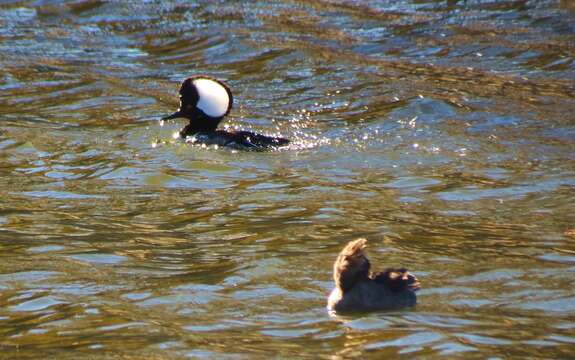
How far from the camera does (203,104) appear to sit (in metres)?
14.2

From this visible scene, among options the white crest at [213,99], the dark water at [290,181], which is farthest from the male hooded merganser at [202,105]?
the dark water at [290,181]

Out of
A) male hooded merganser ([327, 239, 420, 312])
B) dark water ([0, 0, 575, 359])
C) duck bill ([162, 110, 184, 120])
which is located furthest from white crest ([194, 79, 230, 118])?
male hooded merganser ([327, 239, 420, 312])

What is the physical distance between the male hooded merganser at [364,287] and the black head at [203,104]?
22.9 feet

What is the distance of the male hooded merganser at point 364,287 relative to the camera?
287 inches

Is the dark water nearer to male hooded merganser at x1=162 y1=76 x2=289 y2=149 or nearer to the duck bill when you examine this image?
the duck bill

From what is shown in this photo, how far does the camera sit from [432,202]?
1062 centimetres

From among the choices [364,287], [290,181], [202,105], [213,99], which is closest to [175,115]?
[202,105]

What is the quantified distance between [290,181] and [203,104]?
2.78 meters

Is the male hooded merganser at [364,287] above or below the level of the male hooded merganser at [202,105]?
below

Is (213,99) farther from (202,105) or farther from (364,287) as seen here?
(364,287)

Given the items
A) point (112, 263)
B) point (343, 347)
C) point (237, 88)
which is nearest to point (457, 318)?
point (343, 347)

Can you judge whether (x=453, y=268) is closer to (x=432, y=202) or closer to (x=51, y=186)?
(x=432, y=202)

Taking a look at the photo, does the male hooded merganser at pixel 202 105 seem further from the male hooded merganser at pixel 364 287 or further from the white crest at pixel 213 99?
the male hooded merganser at pixel 364 287

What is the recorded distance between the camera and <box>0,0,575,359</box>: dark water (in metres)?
7.21
